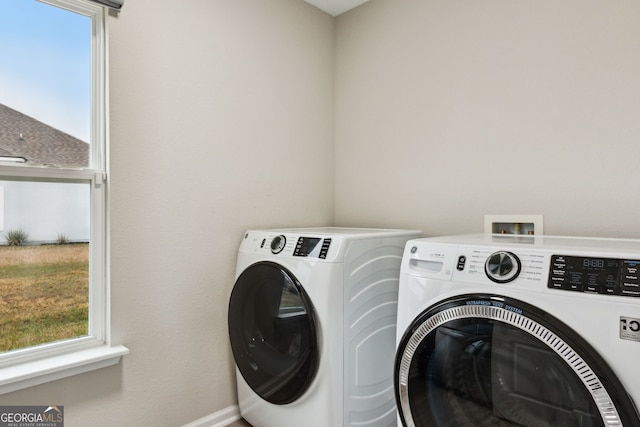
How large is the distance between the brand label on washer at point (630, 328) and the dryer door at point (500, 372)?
74mm

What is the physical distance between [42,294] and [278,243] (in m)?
0.96

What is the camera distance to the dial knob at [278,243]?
1.63 metres

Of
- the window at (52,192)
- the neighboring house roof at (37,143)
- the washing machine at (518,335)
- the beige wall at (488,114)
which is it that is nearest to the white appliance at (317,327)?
the washing machine at (518,335)

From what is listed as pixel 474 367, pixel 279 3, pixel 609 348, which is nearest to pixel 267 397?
pixel 474 367

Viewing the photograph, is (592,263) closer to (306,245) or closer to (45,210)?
(306,245)

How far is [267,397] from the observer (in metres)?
1.60

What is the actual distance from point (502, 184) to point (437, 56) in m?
0.77

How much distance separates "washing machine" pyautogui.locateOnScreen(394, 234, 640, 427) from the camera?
812mm

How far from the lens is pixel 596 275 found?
87cm

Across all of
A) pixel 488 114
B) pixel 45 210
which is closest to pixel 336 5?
pixel 488 114

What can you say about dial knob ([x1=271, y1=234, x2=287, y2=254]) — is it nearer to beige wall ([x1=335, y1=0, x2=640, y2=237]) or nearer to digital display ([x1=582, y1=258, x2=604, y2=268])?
beige wall ([x1=335, y1=0, x2=640, y2=237])

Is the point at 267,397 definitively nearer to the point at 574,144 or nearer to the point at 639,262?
the point at 639,262

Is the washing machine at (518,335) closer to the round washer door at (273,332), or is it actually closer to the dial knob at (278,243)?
the round washer door at (273,332)

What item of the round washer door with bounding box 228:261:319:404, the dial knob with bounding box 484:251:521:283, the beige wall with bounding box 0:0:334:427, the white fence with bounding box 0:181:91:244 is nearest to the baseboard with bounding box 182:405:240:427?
the beige wall with bounding box 0:0:334:427
